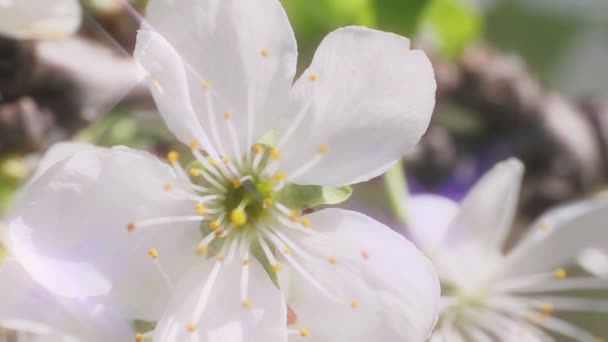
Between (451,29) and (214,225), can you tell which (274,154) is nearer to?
(214,225)

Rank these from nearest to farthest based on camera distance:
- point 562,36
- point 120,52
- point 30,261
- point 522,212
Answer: point 30,261
point 120,52
point 522,212
point 562,36

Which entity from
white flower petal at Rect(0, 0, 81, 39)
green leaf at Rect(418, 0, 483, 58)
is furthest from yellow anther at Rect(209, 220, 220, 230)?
green leaf at Rect(418, 0, 483, 58)

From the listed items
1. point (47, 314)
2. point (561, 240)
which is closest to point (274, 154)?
point (47, 314)

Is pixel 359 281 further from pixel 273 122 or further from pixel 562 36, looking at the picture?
pixel 562 36

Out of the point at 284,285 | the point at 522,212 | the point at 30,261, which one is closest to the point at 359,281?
the point at 284,285

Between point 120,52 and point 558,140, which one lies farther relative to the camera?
point 558,140

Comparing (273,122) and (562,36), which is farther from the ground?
(562,36)

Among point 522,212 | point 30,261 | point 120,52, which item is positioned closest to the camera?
point 30,261
